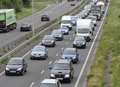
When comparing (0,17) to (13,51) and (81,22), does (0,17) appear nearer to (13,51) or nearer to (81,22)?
(81,22)

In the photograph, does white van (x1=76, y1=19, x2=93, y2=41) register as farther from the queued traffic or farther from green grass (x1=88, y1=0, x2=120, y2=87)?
green grass (x1=88, y1=0, x2=120, y2=87)

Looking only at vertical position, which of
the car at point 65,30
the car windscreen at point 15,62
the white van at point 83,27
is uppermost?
the car windscreen at point 15,62

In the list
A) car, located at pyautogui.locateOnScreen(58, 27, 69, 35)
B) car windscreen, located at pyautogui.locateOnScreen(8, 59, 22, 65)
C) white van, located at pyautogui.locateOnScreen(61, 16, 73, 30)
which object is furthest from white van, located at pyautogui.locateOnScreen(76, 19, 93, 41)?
car windscreen, located at pyautogui.locateOnScreen(8, 59, 22, 65)

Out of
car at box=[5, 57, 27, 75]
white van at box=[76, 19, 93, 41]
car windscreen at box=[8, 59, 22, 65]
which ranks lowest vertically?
white van at box=[76, 19, 93, 41]

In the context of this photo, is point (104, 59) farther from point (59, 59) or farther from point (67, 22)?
point (67, 22)

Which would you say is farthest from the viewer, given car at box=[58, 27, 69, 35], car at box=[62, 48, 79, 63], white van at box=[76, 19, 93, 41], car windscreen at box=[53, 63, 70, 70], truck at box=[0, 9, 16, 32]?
truck at box=[0, 9, 16, 32]

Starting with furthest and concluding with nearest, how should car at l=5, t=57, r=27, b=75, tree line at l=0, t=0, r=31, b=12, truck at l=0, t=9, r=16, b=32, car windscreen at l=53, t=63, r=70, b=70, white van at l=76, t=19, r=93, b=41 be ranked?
tree line at l=0, t=0, r=31, b=12 → truck at l=0, t=9, r=16, b=32 → white van at l=76, t=19, r=93, b=41 → car at l=5, t=57, r=27, b=75 → car windscreen at l=53, t=63, r=70, b=70

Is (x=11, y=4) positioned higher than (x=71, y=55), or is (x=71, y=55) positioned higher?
(x=71, y=55)

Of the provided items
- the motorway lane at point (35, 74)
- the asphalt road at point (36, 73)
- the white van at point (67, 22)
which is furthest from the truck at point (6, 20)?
the motorway lane at point (35, 74)

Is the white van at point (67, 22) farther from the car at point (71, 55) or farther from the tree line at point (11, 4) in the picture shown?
the tree line at point (11, 4)

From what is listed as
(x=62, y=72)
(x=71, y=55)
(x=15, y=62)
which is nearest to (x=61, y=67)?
(x=62, y=72)

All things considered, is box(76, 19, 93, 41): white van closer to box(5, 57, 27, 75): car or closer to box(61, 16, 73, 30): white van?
box(61, 16, 73, 30): white van

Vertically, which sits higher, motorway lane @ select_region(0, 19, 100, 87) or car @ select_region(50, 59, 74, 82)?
car @ select_region(50, 59, 74, 82)

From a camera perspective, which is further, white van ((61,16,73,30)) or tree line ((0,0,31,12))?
tree line ((0,0,31,12))
